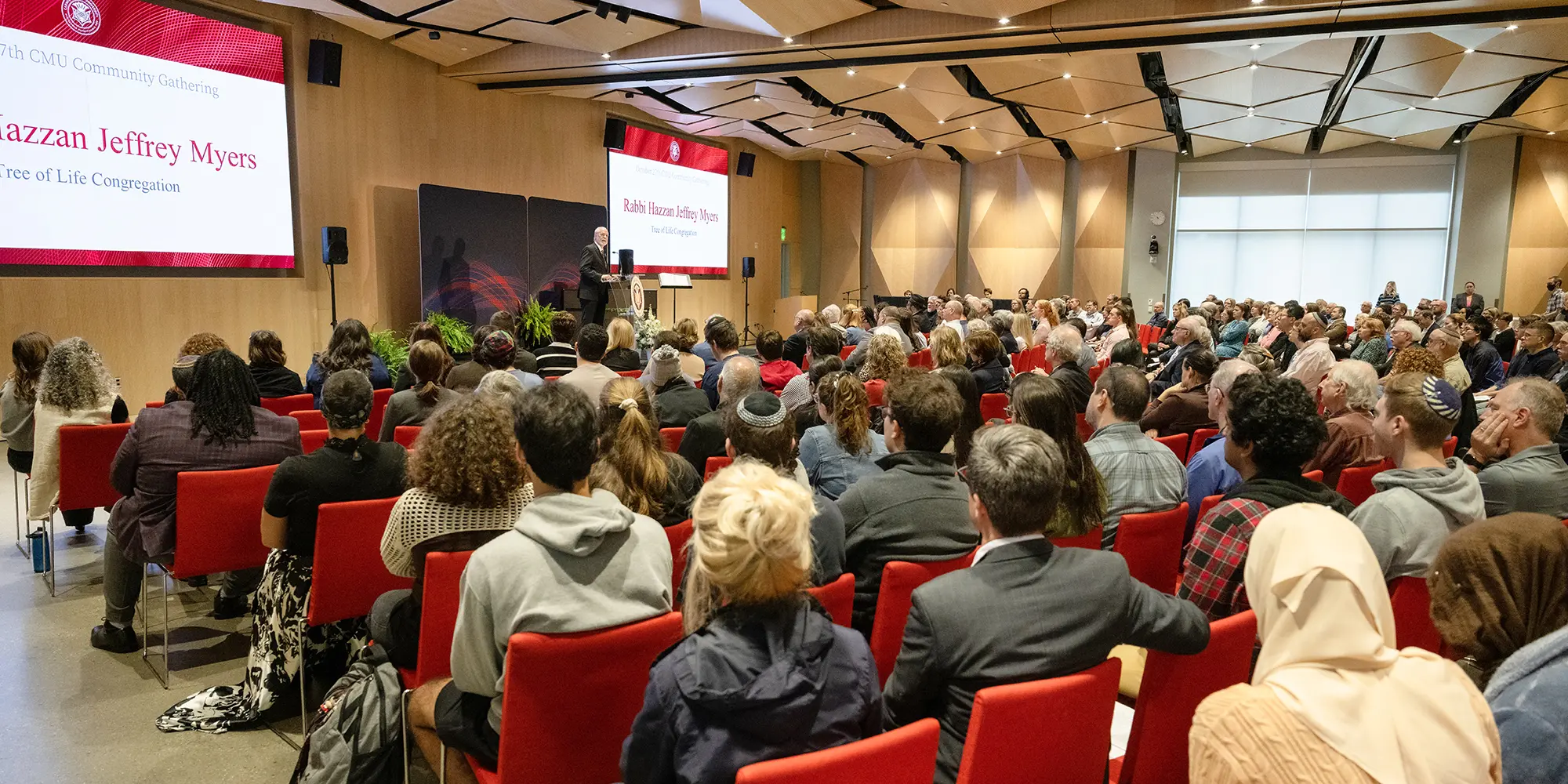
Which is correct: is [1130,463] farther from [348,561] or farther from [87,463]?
[87,463]

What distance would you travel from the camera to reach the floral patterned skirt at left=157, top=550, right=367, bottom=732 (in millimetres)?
2947

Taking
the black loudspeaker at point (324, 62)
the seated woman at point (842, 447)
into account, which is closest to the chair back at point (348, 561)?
the seated woman at point (842, 447)

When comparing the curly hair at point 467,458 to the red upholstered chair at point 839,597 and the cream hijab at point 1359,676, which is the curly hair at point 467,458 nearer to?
the red upholstered chair at point 839,597

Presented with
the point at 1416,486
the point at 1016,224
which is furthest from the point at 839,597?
the point at 1016,224

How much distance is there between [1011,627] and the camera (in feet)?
5.28

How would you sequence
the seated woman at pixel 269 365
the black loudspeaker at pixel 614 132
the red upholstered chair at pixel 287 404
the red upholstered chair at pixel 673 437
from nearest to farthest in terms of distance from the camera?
the red upholstered chair at pixel 673 437, the red upholstered chair at pixel 287 404, the seated woman at pixel 269 365, the black loudspeaker at pixel 614 132

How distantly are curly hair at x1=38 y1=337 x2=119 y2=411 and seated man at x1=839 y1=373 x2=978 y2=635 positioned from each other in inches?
160

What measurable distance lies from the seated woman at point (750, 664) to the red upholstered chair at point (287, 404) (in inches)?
173

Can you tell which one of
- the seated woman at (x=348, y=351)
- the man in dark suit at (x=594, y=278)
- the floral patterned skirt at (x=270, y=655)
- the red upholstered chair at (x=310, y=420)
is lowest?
Result: the floral patterned skirt at (x=270, y=655)

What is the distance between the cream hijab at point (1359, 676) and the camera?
3.85 feet

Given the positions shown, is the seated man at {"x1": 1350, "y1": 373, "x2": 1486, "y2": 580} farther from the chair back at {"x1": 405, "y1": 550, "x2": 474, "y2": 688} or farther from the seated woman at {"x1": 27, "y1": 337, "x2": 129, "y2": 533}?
the seated woman at {"x1": 27, "y1": 337, "x2": 129, "y2": 533}

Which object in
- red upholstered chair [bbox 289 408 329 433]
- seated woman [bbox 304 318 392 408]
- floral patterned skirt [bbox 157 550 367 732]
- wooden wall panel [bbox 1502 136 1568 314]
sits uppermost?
wooden wall panel [bbox 1502 136 1568 314]

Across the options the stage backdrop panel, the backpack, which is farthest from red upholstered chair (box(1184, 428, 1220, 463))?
the stage backdrop panel

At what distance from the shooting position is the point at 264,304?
9.05m
